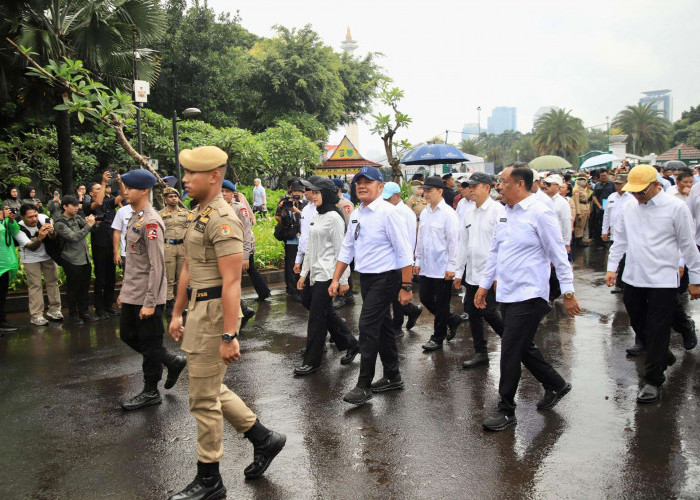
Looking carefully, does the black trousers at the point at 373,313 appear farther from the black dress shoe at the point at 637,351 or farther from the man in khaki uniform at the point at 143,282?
the black dress shoe at the point at 637,351

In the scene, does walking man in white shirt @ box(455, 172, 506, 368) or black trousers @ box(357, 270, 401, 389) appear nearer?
black trousers @ box(357, 270, 401, 389)

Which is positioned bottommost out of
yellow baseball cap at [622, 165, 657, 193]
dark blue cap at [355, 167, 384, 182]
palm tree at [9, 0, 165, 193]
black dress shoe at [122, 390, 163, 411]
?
black dress shoe at [122, 390, 163, 411]

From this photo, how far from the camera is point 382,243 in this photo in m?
5.34

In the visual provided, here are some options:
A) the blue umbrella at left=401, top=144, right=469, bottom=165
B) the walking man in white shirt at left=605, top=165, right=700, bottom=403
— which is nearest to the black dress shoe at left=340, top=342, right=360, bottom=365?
the walking man in white shirt at left=605, top=165, right=700, bottom=403

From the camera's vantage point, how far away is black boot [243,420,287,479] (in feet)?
12.9

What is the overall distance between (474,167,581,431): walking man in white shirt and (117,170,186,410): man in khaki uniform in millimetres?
2844

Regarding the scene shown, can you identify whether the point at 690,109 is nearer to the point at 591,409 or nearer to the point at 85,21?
the point at 85,21

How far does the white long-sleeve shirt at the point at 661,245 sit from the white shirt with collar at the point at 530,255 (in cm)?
97

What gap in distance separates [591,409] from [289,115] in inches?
1095

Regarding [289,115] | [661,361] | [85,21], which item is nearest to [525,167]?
[661,361]

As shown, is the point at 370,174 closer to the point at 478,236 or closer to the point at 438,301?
the point at 478,236

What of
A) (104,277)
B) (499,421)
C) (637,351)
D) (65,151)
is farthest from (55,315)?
(637,351)

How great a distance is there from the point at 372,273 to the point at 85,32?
495 inches

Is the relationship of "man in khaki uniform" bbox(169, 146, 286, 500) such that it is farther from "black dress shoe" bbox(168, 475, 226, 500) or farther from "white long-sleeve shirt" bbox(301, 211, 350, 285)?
"white long-sleeve shirt" bbox(301, 211, 350, 285)
